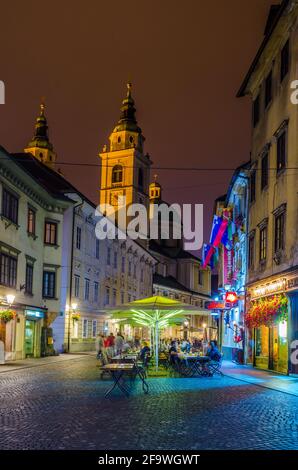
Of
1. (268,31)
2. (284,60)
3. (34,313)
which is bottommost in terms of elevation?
(34,313)

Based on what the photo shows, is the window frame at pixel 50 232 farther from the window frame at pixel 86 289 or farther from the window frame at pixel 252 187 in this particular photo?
the window frame at pixel 252 187

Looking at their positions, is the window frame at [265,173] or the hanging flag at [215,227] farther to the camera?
the hanging flag at [215,227]

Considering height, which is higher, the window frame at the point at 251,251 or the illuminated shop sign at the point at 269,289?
the window frame at the point at 251,251

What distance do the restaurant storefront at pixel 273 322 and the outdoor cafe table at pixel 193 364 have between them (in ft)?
10.1

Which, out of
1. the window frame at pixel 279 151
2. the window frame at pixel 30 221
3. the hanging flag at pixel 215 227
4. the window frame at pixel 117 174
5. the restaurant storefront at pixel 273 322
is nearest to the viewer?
the restaurant storefront at pixel 273 322

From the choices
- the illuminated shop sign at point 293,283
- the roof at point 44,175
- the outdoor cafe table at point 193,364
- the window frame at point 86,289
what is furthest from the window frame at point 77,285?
the illuminated shop sign at point 293,283

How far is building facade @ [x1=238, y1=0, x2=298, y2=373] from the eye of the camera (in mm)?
23406

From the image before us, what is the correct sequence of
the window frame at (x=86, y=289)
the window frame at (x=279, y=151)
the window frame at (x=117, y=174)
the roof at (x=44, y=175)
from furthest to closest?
the window frame at (x=117, y=174) < the window frame at (x=86, y=289) < the roof at (x=44, y=175) < the window frame at (x=279, y=151)

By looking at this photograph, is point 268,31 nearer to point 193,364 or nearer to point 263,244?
point 263,244

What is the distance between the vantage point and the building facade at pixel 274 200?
2341cm

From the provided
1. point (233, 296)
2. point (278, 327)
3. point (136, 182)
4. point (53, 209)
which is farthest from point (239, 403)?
point (136, 182)

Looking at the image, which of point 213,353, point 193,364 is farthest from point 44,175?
point 193,364

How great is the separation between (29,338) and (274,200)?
16.8m

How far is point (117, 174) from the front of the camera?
9112 cm
